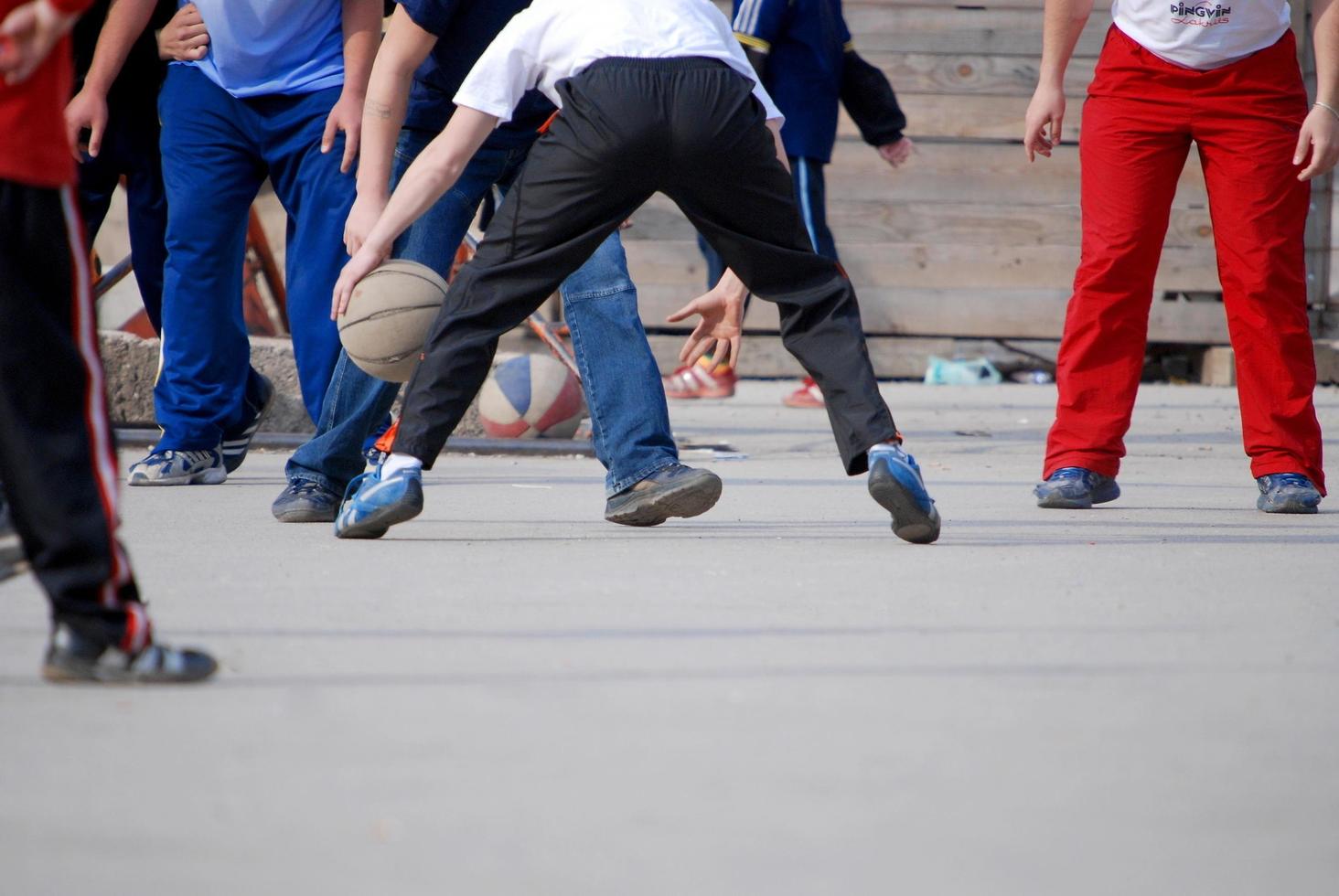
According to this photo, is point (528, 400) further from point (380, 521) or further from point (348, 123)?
point (380, 521)

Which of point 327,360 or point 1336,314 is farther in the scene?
point 1336,314

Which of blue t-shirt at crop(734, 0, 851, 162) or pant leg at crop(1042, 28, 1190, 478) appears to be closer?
pant leg at crop(1042, 28, 1190, 478)

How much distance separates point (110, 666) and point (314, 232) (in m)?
2.23

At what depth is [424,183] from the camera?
3439 millimetres

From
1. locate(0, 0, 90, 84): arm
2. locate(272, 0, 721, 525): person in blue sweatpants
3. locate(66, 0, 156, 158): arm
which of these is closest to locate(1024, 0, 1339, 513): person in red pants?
locate(272, 0, 721, 525): person in blue sweatpants

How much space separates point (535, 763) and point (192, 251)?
313 cm

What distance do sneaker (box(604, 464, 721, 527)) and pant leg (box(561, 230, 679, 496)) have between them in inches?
1.4

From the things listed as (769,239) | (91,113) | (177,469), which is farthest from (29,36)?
(177,469)

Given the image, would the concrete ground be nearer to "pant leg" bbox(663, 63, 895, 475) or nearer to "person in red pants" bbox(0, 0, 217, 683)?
"person in red pants" bbox(0, 0, 217, 683)

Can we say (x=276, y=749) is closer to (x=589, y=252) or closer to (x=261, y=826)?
(x=261, y=826)

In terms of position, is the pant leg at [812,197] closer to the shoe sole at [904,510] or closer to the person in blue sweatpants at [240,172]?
the person in blue sweatpants at [240,172]

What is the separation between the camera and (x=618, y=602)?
9.23ft

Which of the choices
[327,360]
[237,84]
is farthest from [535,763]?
[237,84]

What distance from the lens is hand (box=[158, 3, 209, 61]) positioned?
4418 mm
